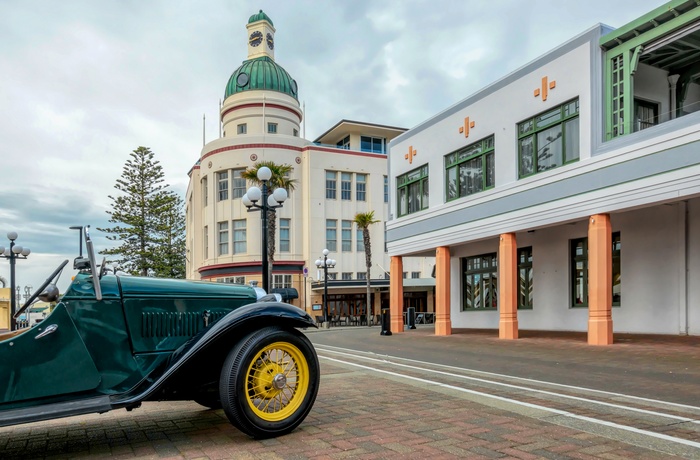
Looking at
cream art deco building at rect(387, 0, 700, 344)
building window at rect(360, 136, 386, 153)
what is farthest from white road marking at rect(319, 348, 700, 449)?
building window at rect(360, 136, 386, 153)

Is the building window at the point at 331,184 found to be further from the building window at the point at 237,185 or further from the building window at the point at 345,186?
the building window at the point at 237,185

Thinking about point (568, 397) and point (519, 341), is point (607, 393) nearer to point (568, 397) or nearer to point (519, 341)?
point (568, 397)

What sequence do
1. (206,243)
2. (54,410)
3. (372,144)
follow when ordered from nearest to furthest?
(54,410) → (206,243) → (372,144)

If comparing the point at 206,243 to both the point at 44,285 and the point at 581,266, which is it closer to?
the point at 581,266

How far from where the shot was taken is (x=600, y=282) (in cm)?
1398

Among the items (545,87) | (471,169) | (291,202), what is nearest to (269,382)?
(545,87)

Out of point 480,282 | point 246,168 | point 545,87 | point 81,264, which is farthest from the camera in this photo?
point 246,168

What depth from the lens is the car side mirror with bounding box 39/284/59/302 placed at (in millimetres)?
4410

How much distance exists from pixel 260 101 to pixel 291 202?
8.41 meters

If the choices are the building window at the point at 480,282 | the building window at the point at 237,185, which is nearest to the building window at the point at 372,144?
the building window at the point at 237,185

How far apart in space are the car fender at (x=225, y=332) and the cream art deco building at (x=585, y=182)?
10.7 metres

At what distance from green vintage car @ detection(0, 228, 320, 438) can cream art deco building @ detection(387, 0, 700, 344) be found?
1085 centimetres

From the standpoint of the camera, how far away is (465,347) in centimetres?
1446

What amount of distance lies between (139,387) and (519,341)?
517 inches
